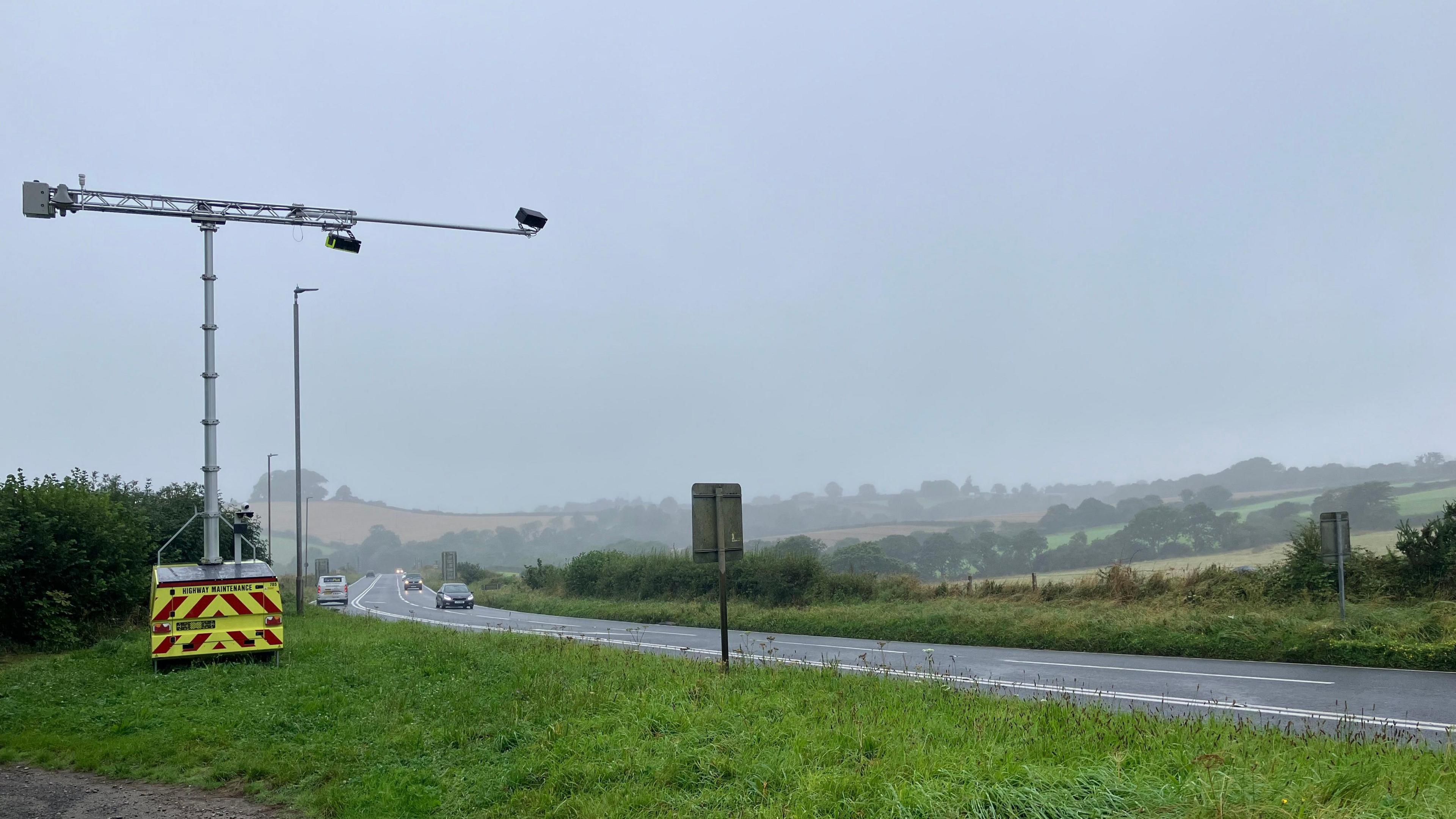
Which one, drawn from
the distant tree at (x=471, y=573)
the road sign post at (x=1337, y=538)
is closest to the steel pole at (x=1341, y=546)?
the road sign post at (x=1337, y=538)

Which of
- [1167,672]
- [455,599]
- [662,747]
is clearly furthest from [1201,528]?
[662,747]

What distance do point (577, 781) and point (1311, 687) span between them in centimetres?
1124

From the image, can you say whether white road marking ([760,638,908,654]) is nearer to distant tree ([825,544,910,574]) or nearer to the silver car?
distant tree ([825,544,910,574])

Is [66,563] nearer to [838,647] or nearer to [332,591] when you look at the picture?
[838,647]

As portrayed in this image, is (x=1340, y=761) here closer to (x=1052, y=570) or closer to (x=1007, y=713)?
(x=1007, y=713)

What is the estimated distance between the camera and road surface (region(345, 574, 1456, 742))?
10414mm

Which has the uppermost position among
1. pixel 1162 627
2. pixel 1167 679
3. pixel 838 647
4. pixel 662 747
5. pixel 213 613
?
pixel 213 613

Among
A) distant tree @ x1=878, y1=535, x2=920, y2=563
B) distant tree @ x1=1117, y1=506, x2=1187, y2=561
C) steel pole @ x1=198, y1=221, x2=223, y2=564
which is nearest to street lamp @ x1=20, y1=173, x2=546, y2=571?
steel pole @ x1=198, y1=221, x2=223, y2=564

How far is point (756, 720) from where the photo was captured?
8.21 metres

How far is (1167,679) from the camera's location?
14.1m

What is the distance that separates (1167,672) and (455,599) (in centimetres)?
4030

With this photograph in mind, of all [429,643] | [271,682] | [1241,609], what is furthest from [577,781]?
[1241,609]

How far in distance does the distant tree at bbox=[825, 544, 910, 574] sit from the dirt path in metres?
28.7

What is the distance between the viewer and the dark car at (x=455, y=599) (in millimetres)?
48094
